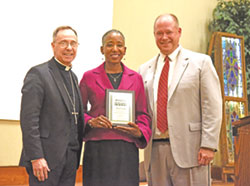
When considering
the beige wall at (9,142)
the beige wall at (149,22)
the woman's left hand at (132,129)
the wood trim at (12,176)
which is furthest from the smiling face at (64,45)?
the beige wall at (149,22)

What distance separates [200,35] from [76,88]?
5.04 m

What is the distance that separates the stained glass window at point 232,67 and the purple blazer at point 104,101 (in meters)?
3.92

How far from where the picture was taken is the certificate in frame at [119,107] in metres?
2.44

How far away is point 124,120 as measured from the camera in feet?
8.03

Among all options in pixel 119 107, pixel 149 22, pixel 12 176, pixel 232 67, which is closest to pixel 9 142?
pixel 12 176

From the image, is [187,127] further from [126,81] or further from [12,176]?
[12,176]

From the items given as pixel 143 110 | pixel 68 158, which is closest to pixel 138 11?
pixel 143 110

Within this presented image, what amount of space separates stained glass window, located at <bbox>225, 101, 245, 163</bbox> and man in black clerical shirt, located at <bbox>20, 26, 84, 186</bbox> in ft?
13.6

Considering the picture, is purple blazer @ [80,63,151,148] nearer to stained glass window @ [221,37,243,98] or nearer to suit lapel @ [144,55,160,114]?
suit lapel @ [144,55,160,114]

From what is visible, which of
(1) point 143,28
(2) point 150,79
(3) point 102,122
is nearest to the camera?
(3) point 102,122

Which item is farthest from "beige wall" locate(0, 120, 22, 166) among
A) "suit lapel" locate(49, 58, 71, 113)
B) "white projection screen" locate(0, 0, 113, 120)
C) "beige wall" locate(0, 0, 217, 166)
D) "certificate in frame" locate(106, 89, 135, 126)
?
"certificate in frame" locate(106, 89, 135, 126)

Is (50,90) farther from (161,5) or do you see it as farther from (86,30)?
(161,5)

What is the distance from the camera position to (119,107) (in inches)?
97.0

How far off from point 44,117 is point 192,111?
1044 millimetres
